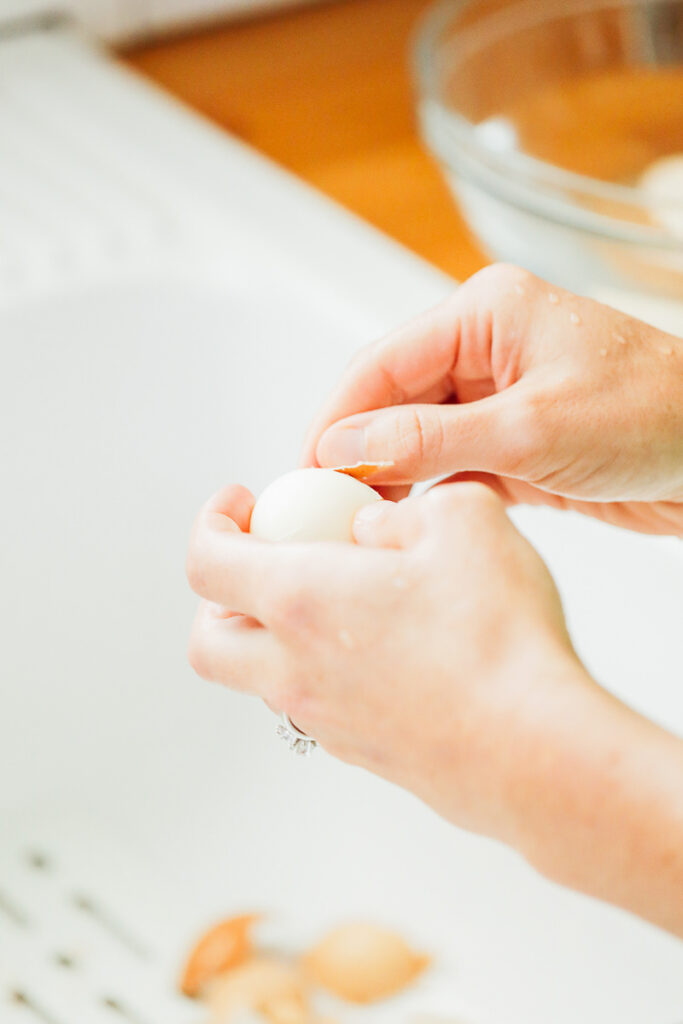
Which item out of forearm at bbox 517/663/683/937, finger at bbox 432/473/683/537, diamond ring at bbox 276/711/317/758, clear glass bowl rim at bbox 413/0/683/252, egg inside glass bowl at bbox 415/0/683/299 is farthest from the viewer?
egg inside glass bowl at bbox 415/0/683/299

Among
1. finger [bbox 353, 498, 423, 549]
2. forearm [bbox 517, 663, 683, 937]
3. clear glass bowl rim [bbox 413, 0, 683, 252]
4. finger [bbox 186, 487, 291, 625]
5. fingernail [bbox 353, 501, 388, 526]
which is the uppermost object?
clear glass bowl rim [bbox 413, 0, 683, 252]

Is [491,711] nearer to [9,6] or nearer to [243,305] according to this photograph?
[243,305]

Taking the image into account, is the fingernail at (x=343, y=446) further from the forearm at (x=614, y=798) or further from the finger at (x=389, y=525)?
the forearm at (x=614, y=798)

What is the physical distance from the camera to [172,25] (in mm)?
1079

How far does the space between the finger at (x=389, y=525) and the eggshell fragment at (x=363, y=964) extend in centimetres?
40

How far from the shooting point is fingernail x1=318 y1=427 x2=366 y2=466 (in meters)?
0.45

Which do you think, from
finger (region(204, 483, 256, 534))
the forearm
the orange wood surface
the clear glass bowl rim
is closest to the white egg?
finger (region(204, 483, 256, 534))

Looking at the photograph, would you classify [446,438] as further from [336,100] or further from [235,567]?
[336,100]

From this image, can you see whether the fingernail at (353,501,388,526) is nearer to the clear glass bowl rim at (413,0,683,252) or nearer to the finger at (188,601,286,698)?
the finger at (188,601,286,698)

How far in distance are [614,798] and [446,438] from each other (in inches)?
6.3

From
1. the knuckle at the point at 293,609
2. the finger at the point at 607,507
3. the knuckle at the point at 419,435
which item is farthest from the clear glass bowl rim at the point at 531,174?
the knuckle at the point at 293,609

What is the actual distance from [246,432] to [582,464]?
1.34 ft

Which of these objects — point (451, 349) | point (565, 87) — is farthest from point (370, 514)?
→ point (565, 87)

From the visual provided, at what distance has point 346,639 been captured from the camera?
0.34 metres
